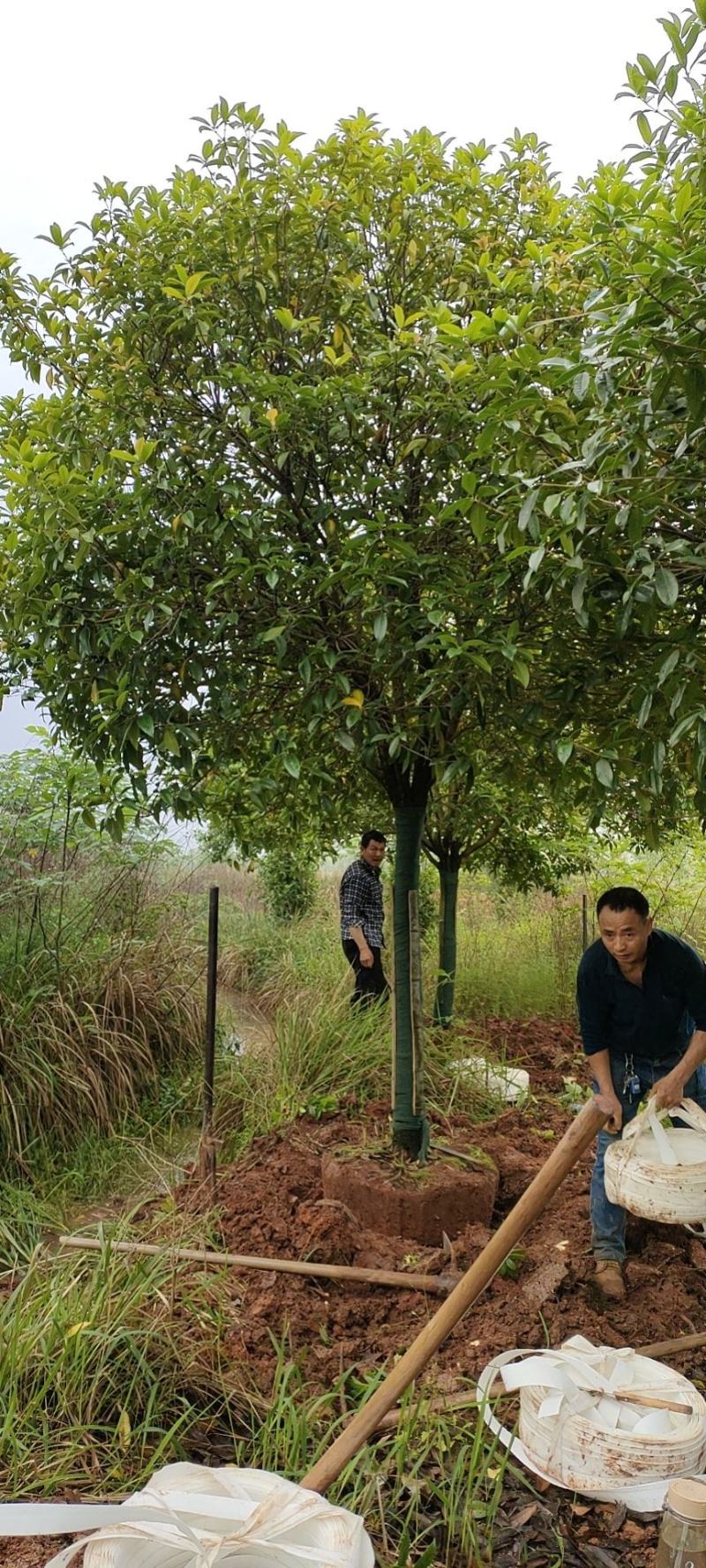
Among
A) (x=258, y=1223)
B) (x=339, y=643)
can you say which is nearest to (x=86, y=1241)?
(x=258, y=1223)

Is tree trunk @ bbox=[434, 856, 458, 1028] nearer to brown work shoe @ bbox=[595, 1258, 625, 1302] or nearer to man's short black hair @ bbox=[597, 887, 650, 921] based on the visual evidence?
brown work shoe @ bbox=[595, 1258, 625, 1302]

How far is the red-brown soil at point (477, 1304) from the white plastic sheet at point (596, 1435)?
110 mm

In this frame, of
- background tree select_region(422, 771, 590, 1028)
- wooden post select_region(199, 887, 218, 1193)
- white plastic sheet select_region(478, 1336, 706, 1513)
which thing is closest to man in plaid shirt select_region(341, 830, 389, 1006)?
background tree select_region(422, 771, 590, 1028)

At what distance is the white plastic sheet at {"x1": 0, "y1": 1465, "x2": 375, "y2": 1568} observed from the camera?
1.85 m

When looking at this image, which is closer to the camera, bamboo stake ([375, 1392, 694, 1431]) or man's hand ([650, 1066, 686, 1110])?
bamboo stake ([375, 1392, 694, 1431])

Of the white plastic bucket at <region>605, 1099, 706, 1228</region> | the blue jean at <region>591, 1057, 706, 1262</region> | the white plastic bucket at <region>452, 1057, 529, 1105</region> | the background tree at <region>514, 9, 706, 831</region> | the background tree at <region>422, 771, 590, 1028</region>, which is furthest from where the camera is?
the background tree at <region>422, 771, 590, 1028</region>

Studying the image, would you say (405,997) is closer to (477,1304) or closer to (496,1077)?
(477,1304)

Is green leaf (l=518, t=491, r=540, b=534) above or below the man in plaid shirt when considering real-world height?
above

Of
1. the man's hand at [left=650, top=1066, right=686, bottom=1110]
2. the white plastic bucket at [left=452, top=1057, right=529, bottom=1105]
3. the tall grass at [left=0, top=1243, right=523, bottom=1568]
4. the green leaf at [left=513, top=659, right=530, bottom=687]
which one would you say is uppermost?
the green leaf at [left=513, top=659, right=530, bottom=687]

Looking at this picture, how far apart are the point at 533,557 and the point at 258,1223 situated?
119 inches

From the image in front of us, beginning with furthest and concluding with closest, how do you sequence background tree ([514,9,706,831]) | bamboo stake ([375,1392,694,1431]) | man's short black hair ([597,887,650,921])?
1. man's short black hair ([597,887,650,921])
2. bamboo stake ([375,1392,694,1431])
3. background tree ([514,9,706,831])

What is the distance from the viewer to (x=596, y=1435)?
2.47 m

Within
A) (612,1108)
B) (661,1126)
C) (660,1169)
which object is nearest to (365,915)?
(612,1108)

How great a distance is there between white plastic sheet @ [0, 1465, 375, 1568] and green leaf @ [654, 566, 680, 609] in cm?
203
